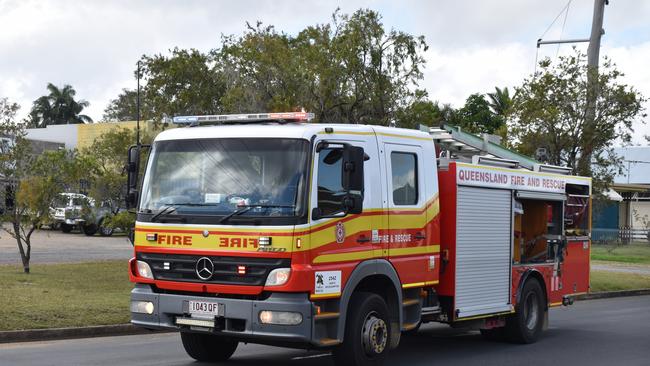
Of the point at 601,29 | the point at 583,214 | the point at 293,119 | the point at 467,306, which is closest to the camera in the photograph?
the point at 293,119

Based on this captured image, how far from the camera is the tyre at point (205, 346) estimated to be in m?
10.7

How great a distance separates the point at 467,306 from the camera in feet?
38.1

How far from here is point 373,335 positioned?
9.70 meters

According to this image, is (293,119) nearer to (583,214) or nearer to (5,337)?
(5,337)

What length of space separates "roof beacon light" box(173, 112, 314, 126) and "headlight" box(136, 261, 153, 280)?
66.8 inches

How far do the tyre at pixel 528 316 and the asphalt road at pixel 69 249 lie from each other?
14.8 meters

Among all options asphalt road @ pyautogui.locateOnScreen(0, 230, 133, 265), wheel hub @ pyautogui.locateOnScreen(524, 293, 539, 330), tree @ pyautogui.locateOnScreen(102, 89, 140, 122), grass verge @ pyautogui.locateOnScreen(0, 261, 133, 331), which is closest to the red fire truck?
wheel hub @ pyautogui.locateOnScreen(524, 293, 539, 330)

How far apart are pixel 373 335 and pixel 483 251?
113 inches

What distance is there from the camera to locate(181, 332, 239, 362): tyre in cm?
1070

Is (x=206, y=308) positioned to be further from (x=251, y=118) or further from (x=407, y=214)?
(x=407, y=214)

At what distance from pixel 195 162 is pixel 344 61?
34.6ft

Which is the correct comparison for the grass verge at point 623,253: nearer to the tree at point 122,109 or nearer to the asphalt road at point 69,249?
the asphalt road at point 69,249

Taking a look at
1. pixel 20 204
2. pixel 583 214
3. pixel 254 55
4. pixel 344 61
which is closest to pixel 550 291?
pixel 583 214

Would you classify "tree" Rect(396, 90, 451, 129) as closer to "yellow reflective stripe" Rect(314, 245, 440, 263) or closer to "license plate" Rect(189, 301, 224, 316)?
"yellow reflective stripe" Rect(314, 245, 440, 263)
